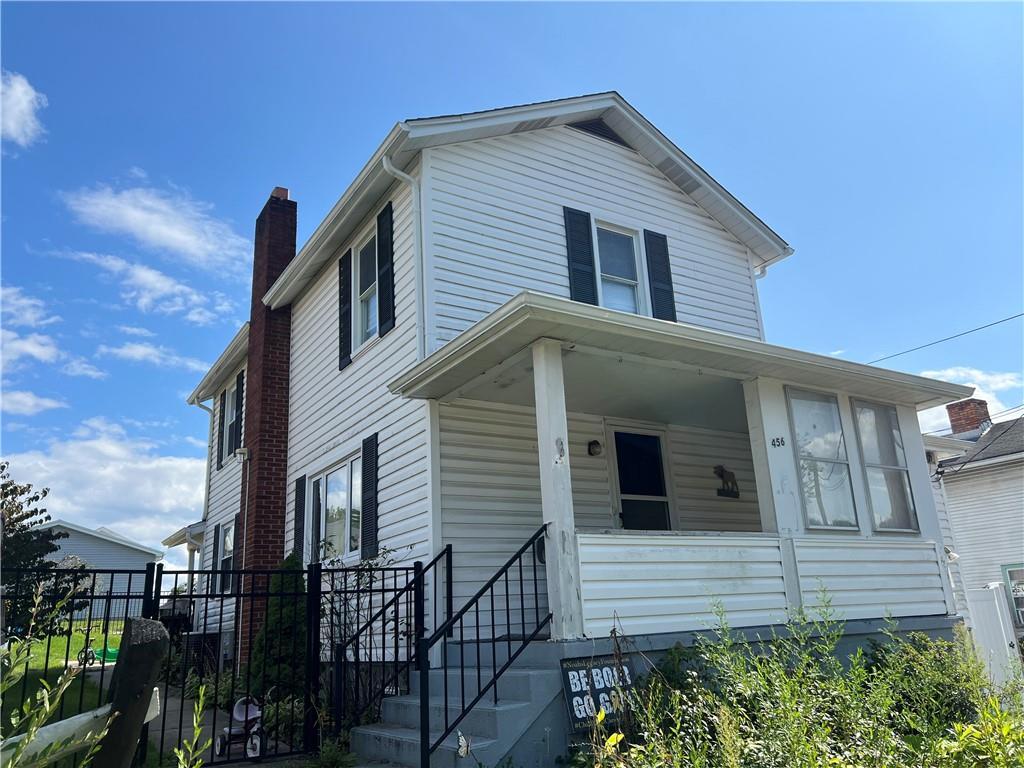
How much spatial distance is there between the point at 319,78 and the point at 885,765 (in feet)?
31.6

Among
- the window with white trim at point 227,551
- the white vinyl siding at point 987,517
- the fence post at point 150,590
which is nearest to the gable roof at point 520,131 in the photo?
the window with white trim at point 227,551

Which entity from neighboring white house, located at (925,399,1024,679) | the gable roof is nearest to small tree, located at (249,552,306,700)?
the gable roof

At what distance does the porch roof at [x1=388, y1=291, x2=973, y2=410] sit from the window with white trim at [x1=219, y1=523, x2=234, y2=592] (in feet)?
24.6

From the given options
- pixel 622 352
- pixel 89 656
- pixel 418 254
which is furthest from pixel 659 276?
pixel 89 656

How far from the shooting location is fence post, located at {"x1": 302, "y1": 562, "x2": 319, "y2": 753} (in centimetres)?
653

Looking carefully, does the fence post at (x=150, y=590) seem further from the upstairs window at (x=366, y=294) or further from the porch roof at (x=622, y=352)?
the upstairs window at (x=366, y=294)

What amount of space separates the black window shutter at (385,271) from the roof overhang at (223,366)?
4726mm

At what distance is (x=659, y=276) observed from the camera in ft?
34.0

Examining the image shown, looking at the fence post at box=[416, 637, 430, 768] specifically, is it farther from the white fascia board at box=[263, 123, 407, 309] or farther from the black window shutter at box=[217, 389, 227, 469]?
the black window shutter at box=[217, 389, 227, 469]

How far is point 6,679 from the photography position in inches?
69.3

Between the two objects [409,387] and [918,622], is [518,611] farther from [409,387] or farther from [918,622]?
[918,622]

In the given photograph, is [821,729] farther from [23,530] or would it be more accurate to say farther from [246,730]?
[23,530]

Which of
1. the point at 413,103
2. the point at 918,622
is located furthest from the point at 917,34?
the point at 918,622

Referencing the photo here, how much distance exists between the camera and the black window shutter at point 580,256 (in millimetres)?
9655
